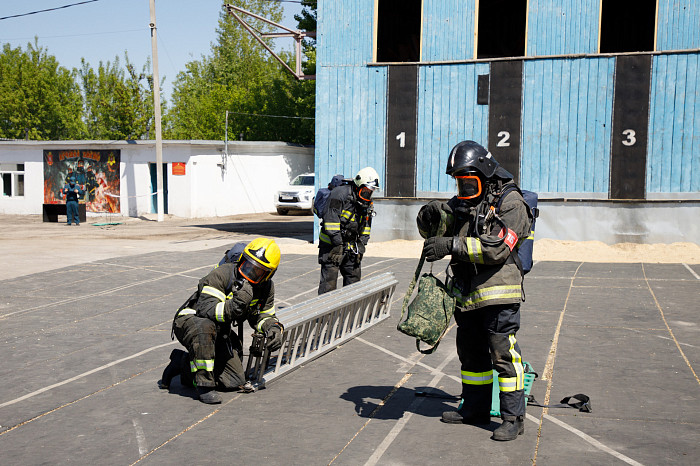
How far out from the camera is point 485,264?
16.8 ft

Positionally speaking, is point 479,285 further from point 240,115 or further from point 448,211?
point 240,115

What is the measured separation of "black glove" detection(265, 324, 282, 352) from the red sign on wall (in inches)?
1064

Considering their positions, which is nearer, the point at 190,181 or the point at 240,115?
the point at 190,181

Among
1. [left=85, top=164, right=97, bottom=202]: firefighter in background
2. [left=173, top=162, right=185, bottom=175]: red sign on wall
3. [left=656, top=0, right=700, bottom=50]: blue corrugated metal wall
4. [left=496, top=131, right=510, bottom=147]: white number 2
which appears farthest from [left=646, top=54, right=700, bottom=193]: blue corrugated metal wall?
[left=85, top=164, right=97, bottom=202]: firefighter in background

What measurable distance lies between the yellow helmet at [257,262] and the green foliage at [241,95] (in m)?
40.7

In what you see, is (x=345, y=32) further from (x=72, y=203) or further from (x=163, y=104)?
(x=163, y=104)

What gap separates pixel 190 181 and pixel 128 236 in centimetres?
959

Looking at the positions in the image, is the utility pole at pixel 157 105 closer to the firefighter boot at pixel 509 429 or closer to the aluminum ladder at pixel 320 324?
the aluminum ladder at pixel 320 324

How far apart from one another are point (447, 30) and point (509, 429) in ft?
51.1

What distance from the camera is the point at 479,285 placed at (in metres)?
5.16

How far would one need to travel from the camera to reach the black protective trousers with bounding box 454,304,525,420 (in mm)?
5141

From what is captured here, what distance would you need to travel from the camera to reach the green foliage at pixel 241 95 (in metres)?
48.8

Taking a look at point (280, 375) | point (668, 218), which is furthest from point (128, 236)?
point (280, 375)

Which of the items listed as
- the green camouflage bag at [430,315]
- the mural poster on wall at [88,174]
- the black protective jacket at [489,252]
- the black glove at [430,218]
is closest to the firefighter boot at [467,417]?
the green camouflage bag at [430,315]
